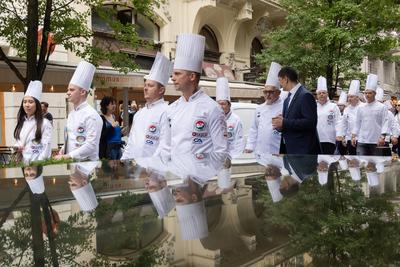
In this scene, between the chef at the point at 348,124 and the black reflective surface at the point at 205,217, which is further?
the chef at the point at 348,124

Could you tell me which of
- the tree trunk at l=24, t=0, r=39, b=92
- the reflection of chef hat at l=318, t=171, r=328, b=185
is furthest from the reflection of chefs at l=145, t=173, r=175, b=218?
the tree trunk at l=24, t=0, r=39, b=92

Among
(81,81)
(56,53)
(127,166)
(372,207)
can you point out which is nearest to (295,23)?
(56,53)

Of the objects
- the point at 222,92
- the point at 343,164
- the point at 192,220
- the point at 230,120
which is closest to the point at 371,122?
the point at 222,92

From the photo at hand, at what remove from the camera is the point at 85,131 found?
5.04m

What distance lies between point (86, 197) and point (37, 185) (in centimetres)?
47

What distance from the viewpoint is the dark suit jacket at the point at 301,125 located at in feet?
17.8

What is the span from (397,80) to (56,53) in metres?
36.5

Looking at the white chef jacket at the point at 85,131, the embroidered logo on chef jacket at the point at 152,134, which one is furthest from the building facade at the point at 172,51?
the embroidered logo on chef jacket at the point at 152,134

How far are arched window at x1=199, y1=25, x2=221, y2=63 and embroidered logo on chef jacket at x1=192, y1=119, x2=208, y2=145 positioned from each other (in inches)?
738

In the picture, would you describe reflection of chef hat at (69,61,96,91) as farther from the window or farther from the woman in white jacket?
the window

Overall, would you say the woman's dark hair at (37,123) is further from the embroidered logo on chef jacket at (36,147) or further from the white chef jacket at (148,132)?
the white chef jacket at (148,132)

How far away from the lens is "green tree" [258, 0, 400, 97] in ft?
51.9

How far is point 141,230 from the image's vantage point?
1438mm

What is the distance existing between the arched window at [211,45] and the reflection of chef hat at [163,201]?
68.6 ft
